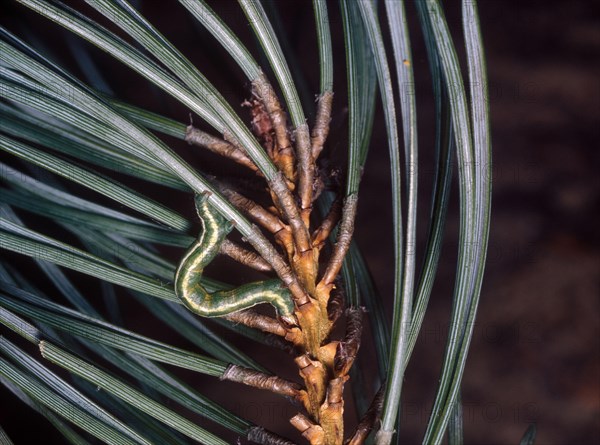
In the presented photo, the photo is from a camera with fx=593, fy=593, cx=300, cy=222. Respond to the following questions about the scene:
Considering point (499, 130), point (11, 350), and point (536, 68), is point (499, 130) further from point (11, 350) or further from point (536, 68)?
point (11, 350)

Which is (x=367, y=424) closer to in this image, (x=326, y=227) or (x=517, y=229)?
(x=326, y=227)

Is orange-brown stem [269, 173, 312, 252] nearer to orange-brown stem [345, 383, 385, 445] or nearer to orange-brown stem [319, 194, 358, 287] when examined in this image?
orange-brown stem [319, 194, 358, 287]

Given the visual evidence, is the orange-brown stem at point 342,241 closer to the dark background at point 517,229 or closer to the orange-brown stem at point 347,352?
the orange-brown stem at point 347,352

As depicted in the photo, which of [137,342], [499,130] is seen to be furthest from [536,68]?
[137,342]

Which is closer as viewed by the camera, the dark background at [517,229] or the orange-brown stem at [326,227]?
the orange-brown stem at [326,227]

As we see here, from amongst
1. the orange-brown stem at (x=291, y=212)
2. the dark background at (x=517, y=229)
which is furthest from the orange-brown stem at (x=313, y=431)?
the dark background at (x=517, y=229)

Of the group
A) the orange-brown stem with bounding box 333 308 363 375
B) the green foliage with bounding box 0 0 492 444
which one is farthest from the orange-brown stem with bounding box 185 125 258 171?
the orange-brown stem with bounding box 333 308 363 375
